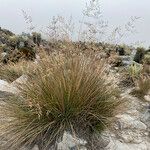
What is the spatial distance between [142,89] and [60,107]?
8.47 feet

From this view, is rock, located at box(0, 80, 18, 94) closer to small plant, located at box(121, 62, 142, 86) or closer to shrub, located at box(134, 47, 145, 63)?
small plant, located at box(121, 62, 142, 86)

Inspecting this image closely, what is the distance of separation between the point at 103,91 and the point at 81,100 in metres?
0.32

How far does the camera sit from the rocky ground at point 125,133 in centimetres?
429

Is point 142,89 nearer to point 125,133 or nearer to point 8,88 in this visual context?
point 125,133

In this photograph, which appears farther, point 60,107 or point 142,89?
point 142,89

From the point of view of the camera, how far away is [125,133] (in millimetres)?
4871

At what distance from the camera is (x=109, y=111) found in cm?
456

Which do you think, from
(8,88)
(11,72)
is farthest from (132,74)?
(8,88)

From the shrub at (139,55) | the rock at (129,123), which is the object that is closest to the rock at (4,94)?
the rock at (129,123)

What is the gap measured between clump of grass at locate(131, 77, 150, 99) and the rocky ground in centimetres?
78

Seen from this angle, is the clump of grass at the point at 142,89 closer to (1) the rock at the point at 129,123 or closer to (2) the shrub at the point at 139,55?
(1) the rock at the point at 129,123

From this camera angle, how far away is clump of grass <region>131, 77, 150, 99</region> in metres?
6.55

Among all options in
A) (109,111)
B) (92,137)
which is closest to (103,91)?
(109,111)

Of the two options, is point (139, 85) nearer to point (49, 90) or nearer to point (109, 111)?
point (109, 111)
